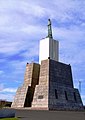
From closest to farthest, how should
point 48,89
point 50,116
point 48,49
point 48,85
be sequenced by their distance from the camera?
point 50,116 → point 48,89 → point 48,85 → point 48,49

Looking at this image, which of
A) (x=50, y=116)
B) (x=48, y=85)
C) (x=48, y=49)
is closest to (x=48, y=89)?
(x=48, y=85)

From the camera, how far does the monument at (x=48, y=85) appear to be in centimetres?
4359

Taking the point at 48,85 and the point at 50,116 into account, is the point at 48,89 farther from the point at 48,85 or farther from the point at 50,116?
the point at 50,116

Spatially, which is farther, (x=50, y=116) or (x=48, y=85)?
(x=48, y=85)

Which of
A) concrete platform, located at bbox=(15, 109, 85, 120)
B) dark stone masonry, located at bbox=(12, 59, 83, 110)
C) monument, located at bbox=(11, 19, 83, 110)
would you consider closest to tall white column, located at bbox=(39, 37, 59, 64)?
monument, located at bbox=(11, 19, 83, 110)

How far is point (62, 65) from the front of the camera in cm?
4906

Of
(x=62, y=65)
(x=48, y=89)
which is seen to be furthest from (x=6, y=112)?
(x=62, y=65)

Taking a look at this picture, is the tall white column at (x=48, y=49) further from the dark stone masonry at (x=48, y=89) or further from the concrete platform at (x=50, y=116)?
the concrete platform at (x=50, y=116)

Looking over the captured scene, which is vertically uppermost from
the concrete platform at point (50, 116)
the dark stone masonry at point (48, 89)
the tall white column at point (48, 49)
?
the tall white column at point (48, 49)

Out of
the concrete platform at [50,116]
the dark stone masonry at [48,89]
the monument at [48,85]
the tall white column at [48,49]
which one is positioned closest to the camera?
the concrete platform at [50,116]

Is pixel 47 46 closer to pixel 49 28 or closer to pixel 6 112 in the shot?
pixel 49 28

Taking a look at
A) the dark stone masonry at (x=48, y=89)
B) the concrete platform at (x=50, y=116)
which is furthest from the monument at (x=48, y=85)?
the concrete platform at (x=50, y=116)

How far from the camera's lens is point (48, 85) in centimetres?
4403

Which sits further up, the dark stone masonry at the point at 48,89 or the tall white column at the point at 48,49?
the tall white column at the point at 48,49
